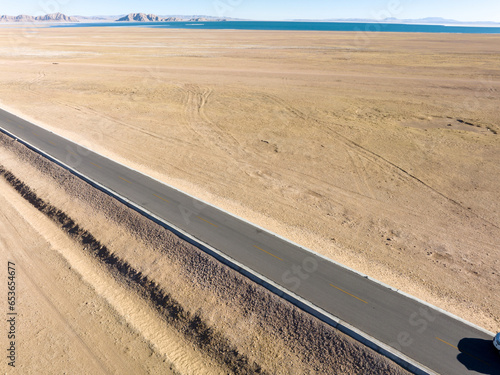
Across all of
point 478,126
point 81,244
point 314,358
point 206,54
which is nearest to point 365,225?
point 314,358

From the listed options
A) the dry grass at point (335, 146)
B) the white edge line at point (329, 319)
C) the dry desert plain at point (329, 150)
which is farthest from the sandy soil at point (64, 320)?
the dry grass at point (335, 146)

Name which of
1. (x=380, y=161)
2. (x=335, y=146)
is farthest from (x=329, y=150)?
(x=380, y=161)

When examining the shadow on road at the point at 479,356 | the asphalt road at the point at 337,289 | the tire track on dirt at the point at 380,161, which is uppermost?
the asphalt road at the point at 337,289

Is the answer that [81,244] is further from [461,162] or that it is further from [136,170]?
[461,162]

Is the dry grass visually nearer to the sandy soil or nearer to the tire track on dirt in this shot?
the tire track on dirt

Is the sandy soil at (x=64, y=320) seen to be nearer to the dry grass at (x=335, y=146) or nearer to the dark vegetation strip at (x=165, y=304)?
the dark vegetation strip at (x=165, y=304)

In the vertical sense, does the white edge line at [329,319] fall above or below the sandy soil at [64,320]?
below

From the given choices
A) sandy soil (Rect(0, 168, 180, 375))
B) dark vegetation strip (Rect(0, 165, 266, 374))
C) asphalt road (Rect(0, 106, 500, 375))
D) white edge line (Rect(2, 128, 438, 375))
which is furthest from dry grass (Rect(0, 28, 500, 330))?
sandy soil (Rect(0, 168, 180, 375))
